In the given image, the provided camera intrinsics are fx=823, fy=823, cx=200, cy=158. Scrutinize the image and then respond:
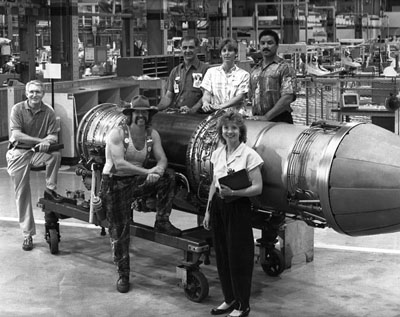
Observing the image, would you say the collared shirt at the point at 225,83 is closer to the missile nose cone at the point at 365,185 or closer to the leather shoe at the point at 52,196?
the missile nose cone at the point at 365,185

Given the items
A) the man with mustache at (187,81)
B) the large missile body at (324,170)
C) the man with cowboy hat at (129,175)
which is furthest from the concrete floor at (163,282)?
the man with mustache at (187,81)

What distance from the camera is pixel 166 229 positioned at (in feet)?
21.6

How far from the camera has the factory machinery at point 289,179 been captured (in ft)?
17.9

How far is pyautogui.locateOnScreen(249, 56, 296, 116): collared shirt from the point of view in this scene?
6984 mm

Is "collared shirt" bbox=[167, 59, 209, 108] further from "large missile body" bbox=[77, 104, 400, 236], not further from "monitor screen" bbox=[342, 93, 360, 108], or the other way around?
"monitor screen" bbox=[342, 93, 360, 108]

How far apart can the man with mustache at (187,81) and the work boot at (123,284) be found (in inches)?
66.3

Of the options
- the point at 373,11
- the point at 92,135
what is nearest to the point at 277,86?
the point at 92,135

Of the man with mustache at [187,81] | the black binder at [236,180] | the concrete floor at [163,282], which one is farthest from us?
the man with mustache at [187,81]

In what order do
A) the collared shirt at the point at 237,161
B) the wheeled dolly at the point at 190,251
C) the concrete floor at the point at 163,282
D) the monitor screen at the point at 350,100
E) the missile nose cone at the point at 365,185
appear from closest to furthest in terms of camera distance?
the missile nose cone at the point at 365,185, the collared shirt at the point at 237,161, the concrete floor at the point at 163,282, the wheeled dolly at the point at 190,251, the monitor screen at the point at 350,100

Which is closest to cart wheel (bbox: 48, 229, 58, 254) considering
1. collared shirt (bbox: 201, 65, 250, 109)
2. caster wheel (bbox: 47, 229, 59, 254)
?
caster wheel (bbox: 47, 229, 59, 254)

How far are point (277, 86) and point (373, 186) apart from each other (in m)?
1.88

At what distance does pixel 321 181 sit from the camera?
5.59 m

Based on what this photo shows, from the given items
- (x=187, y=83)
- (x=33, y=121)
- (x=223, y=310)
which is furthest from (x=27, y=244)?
(x=223, y=310)

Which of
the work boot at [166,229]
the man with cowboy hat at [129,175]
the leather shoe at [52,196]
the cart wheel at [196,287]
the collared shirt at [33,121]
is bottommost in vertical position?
the cart wheel at [196,287]
